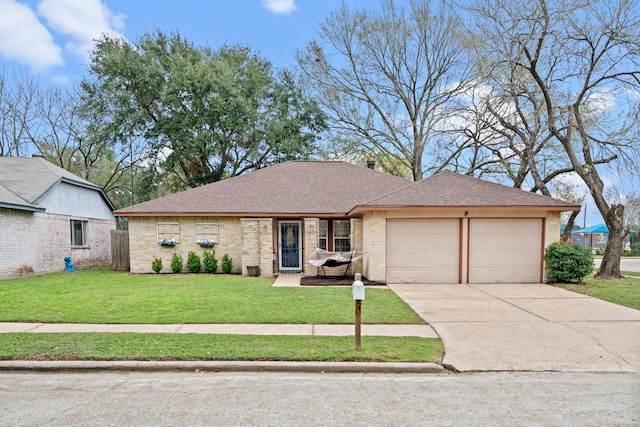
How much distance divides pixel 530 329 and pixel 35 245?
15916mm

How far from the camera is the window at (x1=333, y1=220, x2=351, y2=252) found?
13.3 m

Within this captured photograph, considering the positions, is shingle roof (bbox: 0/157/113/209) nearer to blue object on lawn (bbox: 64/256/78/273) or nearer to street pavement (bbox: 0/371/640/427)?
blue object on lawn (bbox: 64/256/78/273)

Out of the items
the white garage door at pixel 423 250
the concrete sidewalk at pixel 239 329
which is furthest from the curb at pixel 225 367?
the white garage door at pixel 423 250

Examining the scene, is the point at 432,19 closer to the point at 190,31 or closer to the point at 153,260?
the point at 190,31

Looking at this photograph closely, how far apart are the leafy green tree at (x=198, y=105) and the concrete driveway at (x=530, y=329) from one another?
51.1ft

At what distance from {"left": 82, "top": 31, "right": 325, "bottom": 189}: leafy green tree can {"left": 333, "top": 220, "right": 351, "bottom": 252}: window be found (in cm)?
985

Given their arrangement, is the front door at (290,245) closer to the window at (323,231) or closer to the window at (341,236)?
the window at (323,231)

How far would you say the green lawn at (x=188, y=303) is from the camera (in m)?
6.41

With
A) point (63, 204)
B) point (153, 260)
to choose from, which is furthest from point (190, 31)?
point (153, 260)

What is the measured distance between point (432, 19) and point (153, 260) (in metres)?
20.0

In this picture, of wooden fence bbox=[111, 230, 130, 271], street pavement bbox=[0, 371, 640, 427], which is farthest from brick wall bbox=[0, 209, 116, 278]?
street pavement bbox=[0, 371, 640, 427]

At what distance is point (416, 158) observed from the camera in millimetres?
22469

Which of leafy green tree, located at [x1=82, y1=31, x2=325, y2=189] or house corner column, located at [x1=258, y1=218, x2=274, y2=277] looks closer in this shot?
house corner column, located at [x1=258, y1=218, x2=274, y2=277]

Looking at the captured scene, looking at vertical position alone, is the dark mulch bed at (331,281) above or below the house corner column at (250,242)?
below
